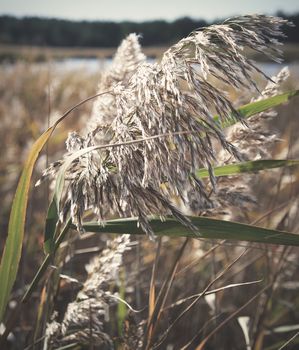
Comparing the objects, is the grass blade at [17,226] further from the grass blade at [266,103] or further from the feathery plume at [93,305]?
the grass blade at [266,103]

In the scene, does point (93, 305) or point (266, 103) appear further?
Result: point (93, 305)

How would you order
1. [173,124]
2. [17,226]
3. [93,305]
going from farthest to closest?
[93,305] < [17,226] < [173,124]

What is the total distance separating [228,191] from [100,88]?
61 cm

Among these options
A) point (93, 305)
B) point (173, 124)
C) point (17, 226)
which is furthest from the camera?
point (93, 305)

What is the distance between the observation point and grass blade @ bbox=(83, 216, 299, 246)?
0.80 metres

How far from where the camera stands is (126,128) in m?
0.77

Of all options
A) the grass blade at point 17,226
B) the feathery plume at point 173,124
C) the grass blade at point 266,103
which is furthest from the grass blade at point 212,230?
the grass blade at point 266,103

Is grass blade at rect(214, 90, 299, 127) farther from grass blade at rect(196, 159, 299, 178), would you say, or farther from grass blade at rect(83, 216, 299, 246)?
grass blade at rect(83, 216, 299, 246)

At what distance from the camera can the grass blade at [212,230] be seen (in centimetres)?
80

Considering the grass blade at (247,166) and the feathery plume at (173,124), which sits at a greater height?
the feathery plume at (173,124)

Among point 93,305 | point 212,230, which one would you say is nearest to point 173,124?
point 212,230

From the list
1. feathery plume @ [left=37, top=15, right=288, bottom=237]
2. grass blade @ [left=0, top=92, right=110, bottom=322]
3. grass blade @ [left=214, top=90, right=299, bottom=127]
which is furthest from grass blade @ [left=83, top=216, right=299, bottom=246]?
grass blade @ [left=214, top=90, right=299, bottom=127]

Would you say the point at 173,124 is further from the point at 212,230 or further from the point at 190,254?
the point at 190,254

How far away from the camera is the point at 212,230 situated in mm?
827
